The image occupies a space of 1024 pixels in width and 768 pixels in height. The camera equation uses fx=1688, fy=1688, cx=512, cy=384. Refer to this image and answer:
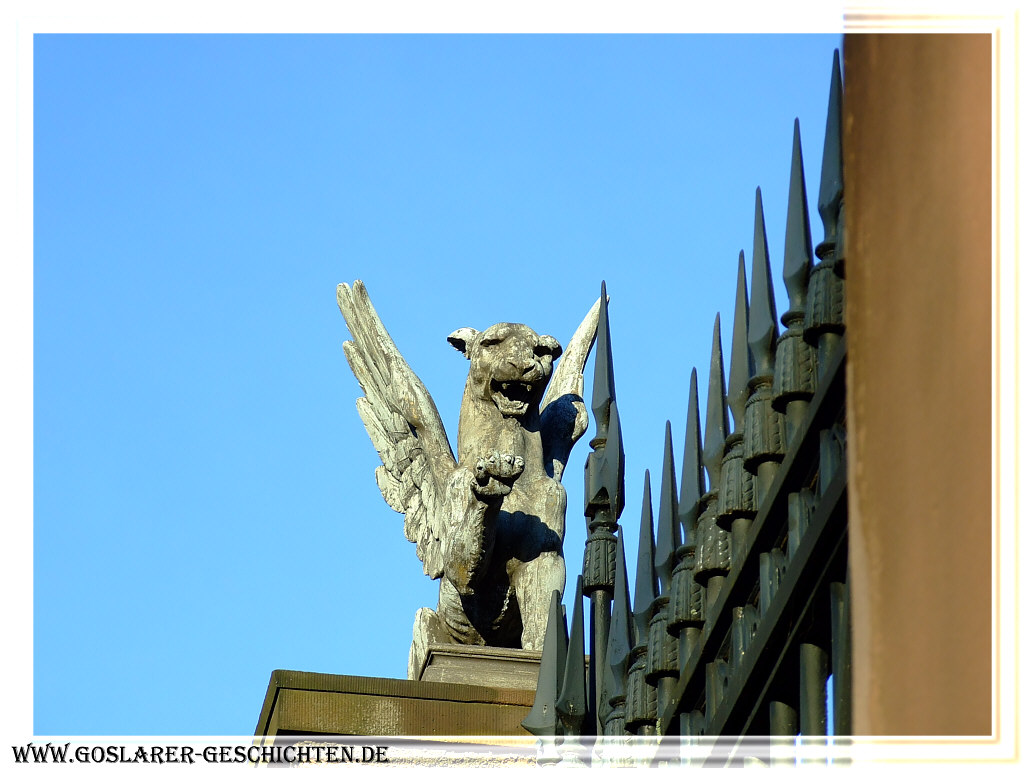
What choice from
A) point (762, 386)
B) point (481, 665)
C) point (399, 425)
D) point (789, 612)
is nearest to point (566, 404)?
point (399, 425)

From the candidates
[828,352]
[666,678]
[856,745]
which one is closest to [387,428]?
[666,678]

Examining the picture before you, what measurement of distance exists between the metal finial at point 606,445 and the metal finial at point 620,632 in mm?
393

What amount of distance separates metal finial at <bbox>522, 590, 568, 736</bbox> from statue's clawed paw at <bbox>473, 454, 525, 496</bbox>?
3403 millimetres

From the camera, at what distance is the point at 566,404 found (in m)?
9.98

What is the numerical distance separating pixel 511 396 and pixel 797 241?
6.58 metres

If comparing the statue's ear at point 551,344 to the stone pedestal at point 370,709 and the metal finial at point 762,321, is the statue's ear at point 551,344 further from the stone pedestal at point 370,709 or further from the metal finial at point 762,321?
the metal finial at point 762,321

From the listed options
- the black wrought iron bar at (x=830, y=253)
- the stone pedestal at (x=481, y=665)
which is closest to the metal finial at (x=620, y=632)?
the black wrought iron bar at (x=830, y=253)

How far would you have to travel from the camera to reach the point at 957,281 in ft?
5.62

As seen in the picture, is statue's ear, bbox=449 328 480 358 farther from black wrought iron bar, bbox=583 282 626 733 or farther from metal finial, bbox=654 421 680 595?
metal finial, bbox=654 421 680 595

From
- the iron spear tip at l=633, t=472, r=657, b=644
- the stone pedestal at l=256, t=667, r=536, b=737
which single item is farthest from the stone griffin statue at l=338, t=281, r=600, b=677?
the iron spear tip at l=633, t=472, r=657, b=644

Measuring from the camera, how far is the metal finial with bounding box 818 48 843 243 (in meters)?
2.71

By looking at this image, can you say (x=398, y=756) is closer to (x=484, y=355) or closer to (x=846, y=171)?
(x=484, y=355)
